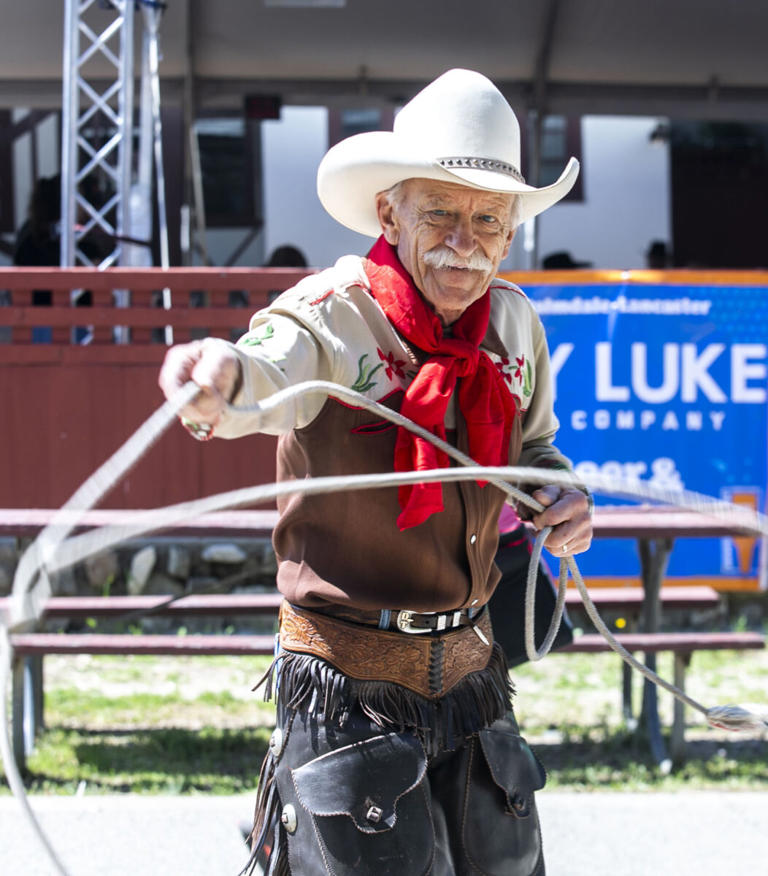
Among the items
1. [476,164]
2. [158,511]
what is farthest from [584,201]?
[158,511]

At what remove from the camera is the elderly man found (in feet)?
6.21

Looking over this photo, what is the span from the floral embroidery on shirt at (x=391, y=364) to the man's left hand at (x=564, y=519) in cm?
35

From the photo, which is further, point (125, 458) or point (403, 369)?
point (403, 369)

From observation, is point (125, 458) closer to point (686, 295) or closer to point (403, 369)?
point (403, 369)

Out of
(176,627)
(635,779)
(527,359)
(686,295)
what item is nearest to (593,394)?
(686,295)

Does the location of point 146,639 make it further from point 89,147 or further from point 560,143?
point 560,143

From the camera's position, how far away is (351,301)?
76.9 inches

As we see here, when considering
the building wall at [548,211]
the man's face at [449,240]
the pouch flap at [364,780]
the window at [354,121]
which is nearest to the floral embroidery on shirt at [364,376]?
the man's face at [449,240]

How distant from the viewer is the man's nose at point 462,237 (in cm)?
194

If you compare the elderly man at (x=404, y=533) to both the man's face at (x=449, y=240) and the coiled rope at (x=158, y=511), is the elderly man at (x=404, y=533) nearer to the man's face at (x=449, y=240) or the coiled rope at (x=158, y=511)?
the man's face at (x=449, y=240)

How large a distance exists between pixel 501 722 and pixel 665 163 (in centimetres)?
961

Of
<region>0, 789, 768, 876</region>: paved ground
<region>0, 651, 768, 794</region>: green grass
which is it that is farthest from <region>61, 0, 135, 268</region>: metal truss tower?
<region>0, 789, 768, 876</region>: paved ground

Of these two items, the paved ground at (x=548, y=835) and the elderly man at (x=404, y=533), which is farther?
the paved ground at (x=548, y=835)

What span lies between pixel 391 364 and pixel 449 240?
0.79 feet
